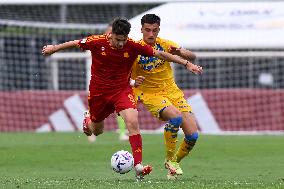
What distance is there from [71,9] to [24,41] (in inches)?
169

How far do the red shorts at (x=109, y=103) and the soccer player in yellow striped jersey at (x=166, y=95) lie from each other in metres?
0.59

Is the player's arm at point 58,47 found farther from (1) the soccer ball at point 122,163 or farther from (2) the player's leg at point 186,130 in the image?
(2) the player's leg at point 186,130

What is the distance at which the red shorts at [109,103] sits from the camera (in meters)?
13.2

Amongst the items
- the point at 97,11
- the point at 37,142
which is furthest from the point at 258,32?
the point at 37,142

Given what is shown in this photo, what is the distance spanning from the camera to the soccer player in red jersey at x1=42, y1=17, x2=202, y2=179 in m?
12.8

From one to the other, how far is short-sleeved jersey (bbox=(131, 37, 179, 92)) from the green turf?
1269 mm

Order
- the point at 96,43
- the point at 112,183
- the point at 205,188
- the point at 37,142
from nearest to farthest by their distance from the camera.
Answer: the point at 205,188
the point at 112,183
the point at 96,43
the point at 37,142

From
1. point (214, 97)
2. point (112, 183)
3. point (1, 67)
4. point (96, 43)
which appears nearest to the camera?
point (112, 183)

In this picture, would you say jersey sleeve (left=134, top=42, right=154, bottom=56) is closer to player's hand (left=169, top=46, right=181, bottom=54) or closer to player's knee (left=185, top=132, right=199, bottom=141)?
player's hand (left=169, top=46, right=181, bottom=54)

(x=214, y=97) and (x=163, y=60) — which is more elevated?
(x=163, y=60)

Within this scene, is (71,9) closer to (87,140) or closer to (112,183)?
(87,140)

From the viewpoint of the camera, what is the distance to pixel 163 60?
1392cm

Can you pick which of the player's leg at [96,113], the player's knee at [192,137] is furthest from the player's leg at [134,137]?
the player's knee at [192,137]

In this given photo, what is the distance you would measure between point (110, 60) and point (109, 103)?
70 centimetres
